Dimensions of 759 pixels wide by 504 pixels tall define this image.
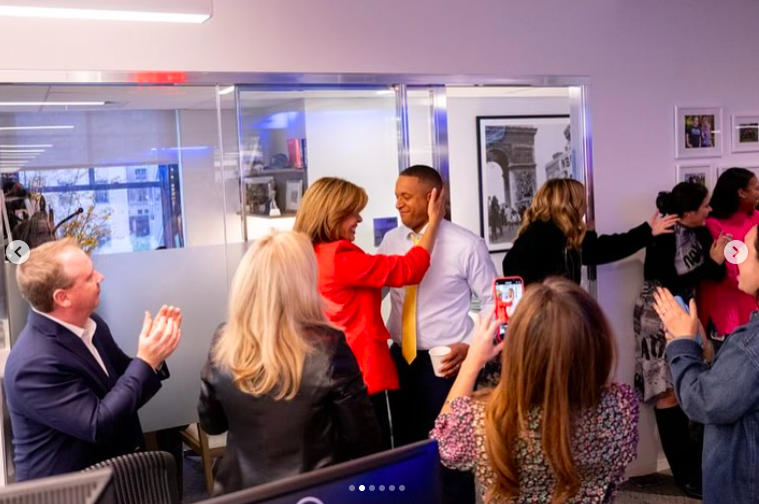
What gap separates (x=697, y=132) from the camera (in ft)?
17.3

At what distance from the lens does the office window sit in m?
3.66

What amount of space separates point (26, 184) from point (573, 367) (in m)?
2.49

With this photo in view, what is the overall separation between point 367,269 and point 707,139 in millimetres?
2827

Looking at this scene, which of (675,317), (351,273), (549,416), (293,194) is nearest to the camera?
(549,416)

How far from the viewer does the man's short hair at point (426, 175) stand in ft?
13.1

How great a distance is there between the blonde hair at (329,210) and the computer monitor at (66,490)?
2.27 meters

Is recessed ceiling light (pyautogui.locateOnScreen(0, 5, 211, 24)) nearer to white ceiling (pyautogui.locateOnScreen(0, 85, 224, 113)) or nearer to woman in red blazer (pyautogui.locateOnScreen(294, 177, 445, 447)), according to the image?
white ceiling (pyautogui.locateOnScreen(0, 85, 224, 113))

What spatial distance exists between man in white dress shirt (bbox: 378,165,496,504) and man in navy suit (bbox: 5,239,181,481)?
1.33 metres

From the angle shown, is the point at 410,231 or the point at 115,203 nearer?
the point at 115,203

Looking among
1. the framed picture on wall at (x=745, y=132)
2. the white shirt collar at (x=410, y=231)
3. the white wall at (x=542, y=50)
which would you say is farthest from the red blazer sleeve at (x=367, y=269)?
the framed picture on wall at (x=745, y=132)

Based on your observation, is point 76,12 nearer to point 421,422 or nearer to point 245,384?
point 245,384

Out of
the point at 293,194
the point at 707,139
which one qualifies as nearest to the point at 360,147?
the point at 293,194

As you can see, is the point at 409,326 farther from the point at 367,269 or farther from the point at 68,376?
the point at 68,376

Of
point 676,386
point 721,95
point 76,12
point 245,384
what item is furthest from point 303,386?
point 721,95
